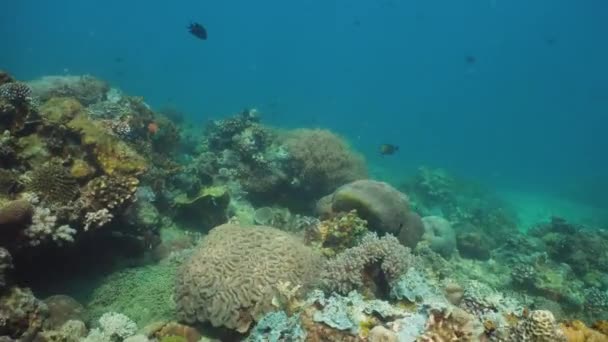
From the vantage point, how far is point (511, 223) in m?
20.5

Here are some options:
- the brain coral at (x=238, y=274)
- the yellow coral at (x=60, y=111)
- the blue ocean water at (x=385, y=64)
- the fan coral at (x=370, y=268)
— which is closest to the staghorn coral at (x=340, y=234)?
the brain coral at (x=238, y=274)

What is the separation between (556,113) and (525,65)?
117 ft

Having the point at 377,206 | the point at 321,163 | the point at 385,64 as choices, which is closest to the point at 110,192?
the point at 377,206

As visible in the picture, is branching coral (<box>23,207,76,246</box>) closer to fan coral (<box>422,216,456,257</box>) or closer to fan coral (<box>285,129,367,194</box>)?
fan coral (<box>285,129,367,194</box>)

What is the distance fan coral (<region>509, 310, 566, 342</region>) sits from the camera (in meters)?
4.46

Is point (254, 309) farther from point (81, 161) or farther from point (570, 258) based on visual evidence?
point (570, 258)

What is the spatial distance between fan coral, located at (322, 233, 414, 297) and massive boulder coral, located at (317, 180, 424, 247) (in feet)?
7.77

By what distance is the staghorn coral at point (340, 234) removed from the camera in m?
8.32

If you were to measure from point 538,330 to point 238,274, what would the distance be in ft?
13.4

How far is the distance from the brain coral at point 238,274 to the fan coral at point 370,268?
69 cm

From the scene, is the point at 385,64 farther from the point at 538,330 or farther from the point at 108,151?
the point at 538,330

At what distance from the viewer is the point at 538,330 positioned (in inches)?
178

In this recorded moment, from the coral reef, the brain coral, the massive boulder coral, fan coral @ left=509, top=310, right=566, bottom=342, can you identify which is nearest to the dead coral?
fan coral @ left=509, top=310, right=566, bottom=342

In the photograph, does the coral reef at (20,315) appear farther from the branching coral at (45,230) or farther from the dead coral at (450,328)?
the dead coral at (450,328)
